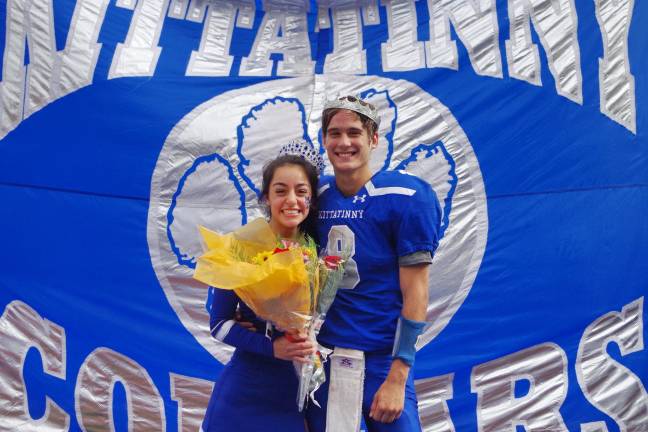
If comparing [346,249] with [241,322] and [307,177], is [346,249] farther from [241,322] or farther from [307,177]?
[241,322]

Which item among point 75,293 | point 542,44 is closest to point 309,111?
point 542,44

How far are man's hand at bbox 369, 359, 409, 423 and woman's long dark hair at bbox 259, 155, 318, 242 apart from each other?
1.30ft

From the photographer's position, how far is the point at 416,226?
1.80 meters

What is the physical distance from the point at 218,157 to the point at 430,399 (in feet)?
4.46

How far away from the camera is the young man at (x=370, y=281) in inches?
70.8

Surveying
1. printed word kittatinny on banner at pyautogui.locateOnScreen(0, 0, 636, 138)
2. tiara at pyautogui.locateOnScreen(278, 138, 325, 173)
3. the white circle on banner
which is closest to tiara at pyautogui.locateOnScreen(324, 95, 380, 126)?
tiara at pyautogui.locateOnScreen(278, 138, 325, 173)

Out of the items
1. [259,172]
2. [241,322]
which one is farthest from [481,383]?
[241,322]

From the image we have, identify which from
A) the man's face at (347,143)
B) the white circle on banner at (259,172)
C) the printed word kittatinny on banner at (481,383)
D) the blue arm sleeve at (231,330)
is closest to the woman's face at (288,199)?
the man's face at (347,143)

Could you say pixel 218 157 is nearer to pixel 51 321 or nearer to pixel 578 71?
pixel 51 321

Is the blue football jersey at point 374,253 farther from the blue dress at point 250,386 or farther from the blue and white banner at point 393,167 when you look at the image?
the blue and white banner at point 393,167

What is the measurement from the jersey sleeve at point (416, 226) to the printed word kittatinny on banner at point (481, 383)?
139 cm

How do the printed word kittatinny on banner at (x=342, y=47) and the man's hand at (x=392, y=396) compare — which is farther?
the printed word kittatinny on banner at (x=342, y=47)

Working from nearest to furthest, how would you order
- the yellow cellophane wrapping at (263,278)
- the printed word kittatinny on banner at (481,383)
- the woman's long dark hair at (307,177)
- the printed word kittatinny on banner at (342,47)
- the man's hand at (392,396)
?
the yellow cellophane wrapping at (263,278)
the man's hand at (392,396)
the woman's long dark hair at (307,177)
the printed word kittatinny on banner at (481,383)
the printed word kittatinny on banner at (342,47)

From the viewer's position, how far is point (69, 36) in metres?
3.11
